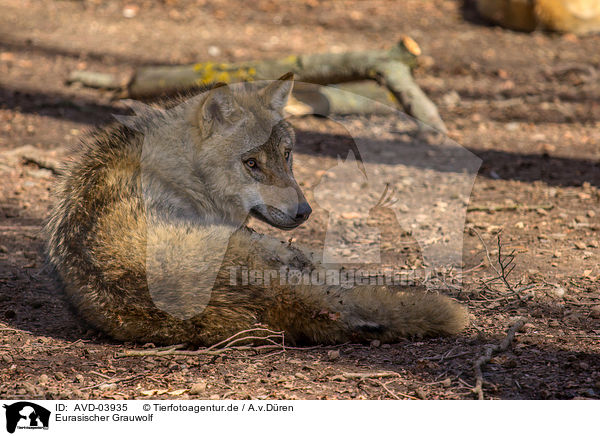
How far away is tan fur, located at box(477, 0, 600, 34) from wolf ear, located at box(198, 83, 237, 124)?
34.6 feet

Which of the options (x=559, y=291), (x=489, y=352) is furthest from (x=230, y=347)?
(x=559, y=291)

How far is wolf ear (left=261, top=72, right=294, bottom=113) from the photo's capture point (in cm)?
498

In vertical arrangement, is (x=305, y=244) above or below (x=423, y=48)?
below

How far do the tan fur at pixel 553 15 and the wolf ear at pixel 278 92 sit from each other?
9.97 m

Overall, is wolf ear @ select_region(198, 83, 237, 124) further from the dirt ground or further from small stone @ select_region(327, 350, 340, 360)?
small stone @ select_region(327, 350, 340, 360)

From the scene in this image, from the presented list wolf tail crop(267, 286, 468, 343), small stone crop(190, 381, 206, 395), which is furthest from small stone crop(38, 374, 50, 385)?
wolf tail crop(267, 286, 468, 343)

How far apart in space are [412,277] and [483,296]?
0.66 meters

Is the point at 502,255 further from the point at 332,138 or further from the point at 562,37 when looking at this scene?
the point at 562,37

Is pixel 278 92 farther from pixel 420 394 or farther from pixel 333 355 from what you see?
pixel 420 394

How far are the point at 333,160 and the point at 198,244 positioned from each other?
195 inches

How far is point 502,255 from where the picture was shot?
5531 millimetres

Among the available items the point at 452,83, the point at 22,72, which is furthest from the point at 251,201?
the point at 22,72
